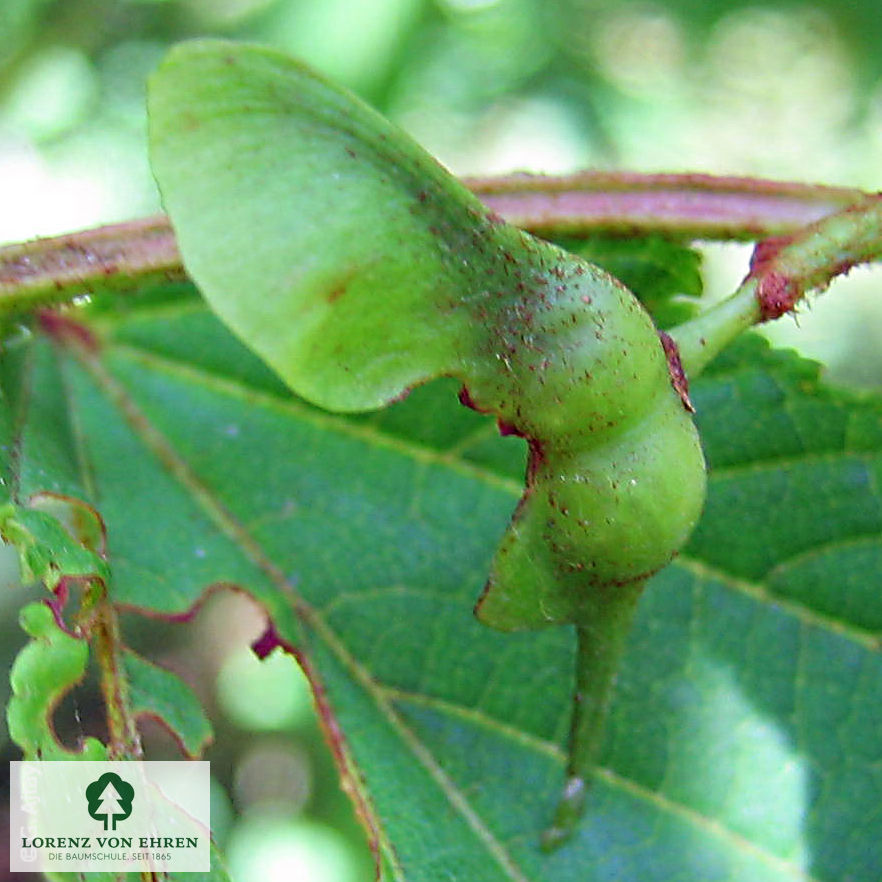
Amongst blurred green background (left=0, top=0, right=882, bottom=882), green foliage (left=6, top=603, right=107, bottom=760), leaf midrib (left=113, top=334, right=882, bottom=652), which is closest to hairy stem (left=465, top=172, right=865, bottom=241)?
leaf midrib (left=113, top=334, right=882, bottom=652)

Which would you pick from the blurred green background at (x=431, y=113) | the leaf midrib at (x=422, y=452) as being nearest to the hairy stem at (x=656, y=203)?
the leaf midrib at (x=422, y=452)

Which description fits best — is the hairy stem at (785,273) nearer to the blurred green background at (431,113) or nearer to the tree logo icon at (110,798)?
the tree logo icon at (110,798)

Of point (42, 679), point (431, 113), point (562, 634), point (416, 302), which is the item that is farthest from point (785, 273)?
point (431, 113)

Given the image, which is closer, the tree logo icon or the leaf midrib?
the tree logo icon

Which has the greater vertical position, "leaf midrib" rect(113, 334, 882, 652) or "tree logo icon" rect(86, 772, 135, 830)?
"leaf midrib" rect(113, 334, 882, 652)

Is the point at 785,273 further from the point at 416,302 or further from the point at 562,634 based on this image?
the point at 562,634

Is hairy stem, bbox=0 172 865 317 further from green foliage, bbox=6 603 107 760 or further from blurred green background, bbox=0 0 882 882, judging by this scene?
blurred green background, bbox=0 0 882 882
